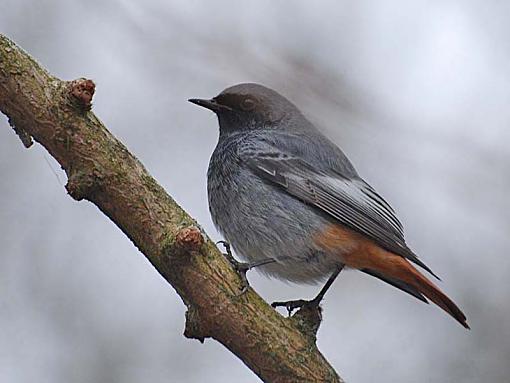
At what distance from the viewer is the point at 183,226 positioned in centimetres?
Result: 299

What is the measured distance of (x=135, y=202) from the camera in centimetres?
299

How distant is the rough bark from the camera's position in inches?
115

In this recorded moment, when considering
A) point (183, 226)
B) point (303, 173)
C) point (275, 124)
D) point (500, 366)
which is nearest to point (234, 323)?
point (183, 226)

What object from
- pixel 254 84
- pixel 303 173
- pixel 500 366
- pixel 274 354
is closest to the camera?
pixel 274 354

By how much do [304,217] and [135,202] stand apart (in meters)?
1.49

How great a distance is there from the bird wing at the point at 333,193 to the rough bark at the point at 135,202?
1.22 metres

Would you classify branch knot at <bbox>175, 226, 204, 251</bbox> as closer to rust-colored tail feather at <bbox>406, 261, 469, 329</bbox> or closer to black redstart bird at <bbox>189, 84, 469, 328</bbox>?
black redstart bird at <bbox>189, 84, 469, 328</bbox>

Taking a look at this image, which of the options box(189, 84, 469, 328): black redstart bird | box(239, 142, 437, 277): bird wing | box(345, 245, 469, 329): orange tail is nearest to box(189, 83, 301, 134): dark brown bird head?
box(189, 84, 469, 328): black redstart bird

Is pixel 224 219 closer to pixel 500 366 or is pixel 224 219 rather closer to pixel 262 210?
pixel 262 210

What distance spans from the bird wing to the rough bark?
1.22 m

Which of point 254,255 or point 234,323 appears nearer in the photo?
point 234,323

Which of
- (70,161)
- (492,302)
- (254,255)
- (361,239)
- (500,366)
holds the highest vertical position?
(492,302)

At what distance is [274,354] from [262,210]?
1.25 meters

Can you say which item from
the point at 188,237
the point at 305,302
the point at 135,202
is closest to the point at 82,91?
the point at 135,202
